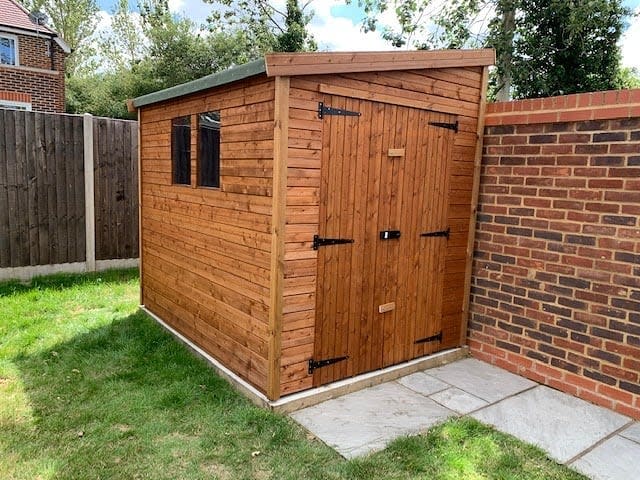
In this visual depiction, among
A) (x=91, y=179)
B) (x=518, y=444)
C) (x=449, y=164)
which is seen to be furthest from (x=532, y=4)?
(x=518, y=444)

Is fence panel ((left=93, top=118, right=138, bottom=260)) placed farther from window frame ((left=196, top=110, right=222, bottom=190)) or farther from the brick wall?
the brick wall

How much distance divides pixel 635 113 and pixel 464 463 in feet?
7.85

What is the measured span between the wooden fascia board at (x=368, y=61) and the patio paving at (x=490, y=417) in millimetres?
2146

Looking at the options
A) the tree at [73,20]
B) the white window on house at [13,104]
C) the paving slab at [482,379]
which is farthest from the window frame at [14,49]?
the paving slab at [482,379]

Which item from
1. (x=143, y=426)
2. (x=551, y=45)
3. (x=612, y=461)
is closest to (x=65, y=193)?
(x=143, y=426)

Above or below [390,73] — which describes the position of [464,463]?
below

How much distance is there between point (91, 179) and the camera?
20.6 ft

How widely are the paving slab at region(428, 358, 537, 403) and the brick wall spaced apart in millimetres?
113

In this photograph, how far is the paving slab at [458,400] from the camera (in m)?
3.22

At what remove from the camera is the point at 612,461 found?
104 inches

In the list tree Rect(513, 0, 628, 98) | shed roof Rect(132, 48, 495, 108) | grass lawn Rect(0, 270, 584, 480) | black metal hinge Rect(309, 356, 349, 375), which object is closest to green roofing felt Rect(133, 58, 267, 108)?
shed roof Rect(132, 48, 495, 108)

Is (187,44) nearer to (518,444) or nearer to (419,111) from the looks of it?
(419,111)

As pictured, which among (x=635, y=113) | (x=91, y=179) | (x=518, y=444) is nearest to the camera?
(x=518, y=444)

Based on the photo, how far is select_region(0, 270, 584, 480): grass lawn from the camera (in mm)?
2516
